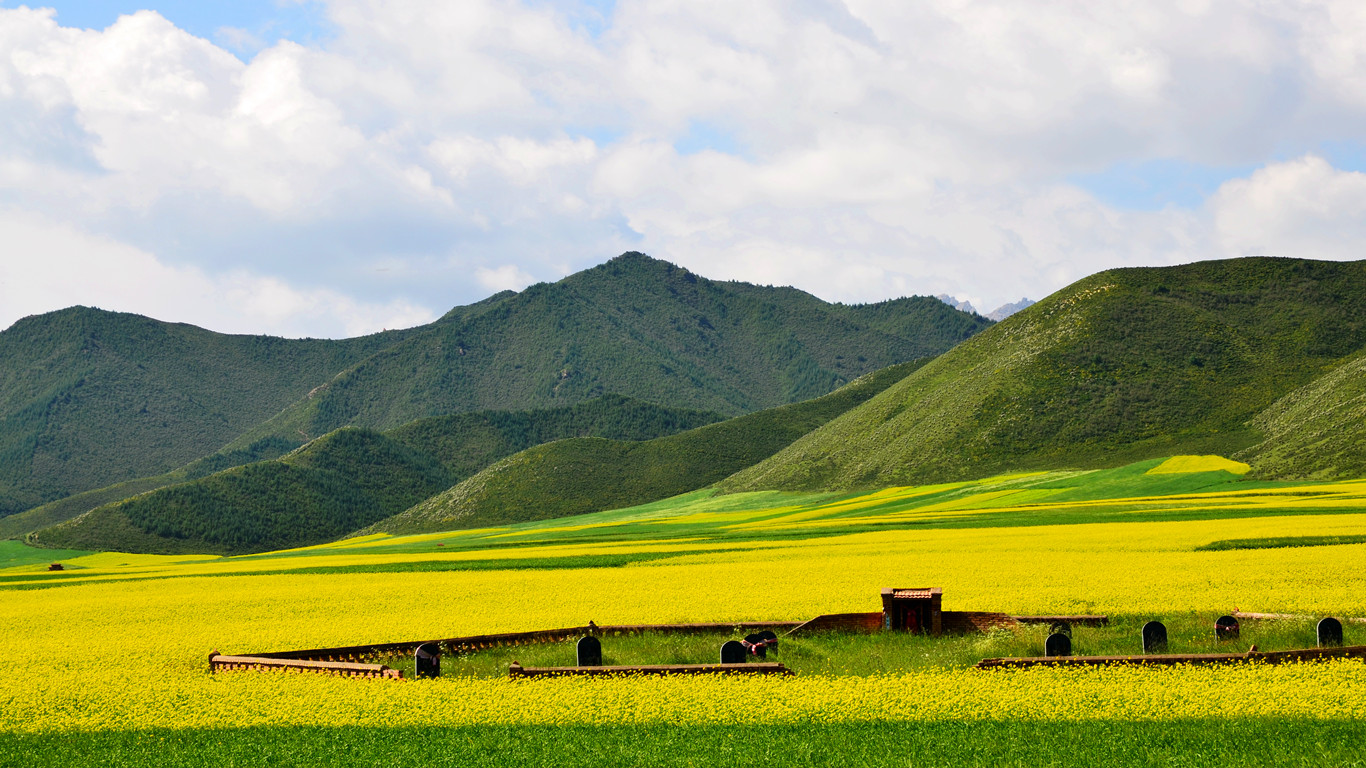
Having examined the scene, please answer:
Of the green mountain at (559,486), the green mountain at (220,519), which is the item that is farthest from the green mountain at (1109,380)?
the green mountain at (220,519)

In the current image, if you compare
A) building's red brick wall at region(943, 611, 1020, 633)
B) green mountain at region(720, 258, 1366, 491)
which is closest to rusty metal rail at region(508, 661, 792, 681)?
building's red brick wall at region(943, 611, 1020, 633)

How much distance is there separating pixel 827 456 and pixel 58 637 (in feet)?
419

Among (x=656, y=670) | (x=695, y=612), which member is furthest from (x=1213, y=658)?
(x=695, y=612)

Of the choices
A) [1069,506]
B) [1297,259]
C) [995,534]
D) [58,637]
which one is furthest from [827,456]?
[58,637]

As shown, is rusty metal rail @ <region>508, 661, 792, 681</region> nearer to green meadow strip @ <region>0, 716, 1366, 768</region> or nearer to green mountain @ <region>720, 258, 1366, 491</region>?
green meadow strip @ <region>0, 716, 1366, 768</region>

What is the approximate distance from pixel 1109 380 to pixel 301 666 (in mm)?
146339

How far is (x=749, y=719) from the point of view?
19.1 m

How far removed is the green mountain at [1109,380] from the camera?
438ft

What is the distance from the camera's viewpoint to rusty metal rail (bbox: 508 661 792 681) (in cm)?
2303

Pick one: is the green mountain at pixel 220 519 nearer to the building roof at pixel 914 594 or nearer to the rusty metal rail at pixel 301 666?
the rusty metal rail at pixel 301 666

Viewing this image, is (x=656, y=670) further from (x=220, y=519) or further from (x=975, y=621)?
(x=220, y=519)

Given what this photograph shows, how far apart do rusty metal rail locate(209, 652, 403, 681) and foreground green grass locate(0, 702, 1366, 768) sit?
16.2ft

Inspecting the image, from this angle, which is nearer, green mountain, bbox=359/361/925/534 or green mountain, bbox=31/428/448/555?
green mountain, bbox=31/428/448/555

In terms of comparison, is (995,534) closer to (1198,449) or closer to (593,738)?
(593,738)
